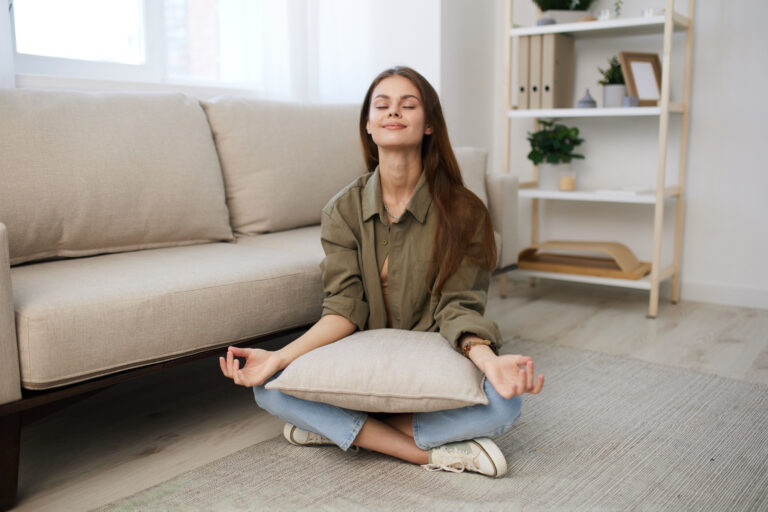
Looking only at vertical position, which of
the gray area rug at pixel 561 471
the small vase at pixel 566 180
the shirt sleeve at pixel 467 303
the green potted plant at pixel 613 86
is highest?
the green potted plant at pixel 613 86

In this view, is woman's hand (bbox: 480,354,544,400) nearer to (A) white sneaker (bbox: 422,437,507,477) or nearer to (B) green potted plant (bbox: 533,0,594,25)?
(A) white sneaker (bbox: 422,437,507,477)

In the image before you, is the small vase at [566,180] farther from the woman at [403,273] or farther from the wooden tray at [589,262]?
the woman at [403,273]

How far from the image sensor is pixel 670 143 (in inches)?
115

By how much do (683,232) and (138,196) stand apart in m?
2.21

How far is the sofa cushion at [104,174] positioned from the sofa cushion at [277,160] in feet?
0.30

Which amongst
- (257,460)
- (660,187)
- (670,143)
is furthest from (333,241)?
(670,143)

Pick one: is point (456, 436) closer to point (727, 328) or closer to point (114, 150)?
point (114, 150)

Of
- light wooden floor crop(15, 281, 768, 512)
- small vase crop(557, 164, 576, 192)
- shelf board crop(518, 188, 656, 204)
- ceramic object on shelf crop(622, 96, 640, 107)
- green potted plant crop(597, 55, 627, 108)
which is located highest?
green potted plant crop(597, 55, 627, 108)

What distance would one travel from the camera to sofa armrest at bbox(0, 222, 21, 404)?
118cm

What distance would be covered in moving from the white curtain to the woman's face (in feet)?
3.90

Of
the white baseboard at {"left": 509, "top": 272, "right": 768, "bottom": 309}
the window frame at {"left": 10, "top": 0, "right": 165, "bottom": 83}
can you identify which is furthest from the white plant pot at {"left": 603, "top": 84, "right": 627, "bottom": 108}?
the window frame at {"left": 10, "top": 0, "right": 165, "bottom": 83}

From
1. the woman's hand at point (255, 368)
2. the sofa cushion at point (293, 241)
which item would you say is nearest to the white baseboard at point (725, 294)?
the sofa cushion at point (293, 241)

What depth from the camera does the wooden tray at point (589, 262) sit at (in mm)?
2732

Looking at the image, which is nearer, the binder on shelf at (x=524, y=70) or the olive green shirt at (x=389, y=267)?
the olive green shirt at (x=389, y=267)
